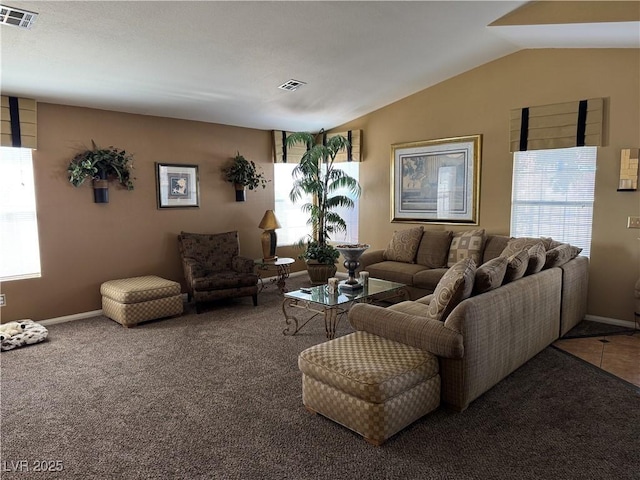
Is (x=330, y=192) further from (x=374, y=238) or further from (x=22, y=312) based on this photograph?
(x=22, y=312)

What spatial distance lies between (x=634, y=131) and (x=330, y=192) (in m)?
3.98

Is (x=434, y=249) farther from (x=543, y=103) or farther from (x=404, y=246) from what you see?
(x=543, y=103)

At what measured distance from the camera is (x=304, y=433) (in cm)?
250

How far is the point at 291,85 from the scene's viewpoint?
16.2 ft

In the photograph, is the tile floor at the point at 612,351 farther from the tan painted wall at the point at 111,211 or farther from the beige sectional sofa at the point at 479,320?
the tan painted wall at the point at 111,211

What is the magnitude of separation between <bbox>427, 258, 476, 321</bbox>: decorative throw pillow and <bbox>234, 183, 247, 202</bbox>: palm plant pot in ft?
13.4

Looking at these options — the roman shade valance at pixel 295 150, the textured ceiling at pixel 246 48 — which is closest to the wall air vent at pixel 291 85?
the textured ceiling at pixel 246 48

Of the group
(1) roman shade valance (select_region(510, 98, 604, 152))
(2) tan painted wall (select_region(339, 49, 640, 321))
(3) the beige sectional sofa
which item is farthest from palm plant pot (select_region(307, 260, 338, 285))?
(1) roman shade valance (select_region(510, 98, 604, 152))

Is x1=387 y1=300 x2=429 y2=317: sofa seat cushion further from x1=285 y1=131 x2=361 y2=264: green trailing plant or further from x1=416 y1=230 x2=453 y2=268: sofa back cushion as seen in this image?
x1=285 y1=131 x2=361 y2=264: green trailing plant

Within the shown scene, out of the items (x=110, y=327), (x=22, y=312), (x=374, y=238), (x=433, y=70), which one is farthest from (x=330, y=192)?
(x=22, y=312)

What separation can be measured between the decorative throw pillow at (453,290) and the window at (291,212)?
13.6ft

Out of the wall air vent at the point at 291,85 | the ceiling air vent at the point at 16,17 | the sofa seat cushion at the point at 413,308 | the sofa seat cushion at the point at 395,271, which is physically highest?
the wall air vent at the point at 291,85

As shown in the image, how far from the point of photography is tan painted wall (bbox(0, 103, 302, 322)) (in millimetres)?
4621

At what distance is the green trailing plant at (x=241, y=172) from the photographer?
6129 mm
